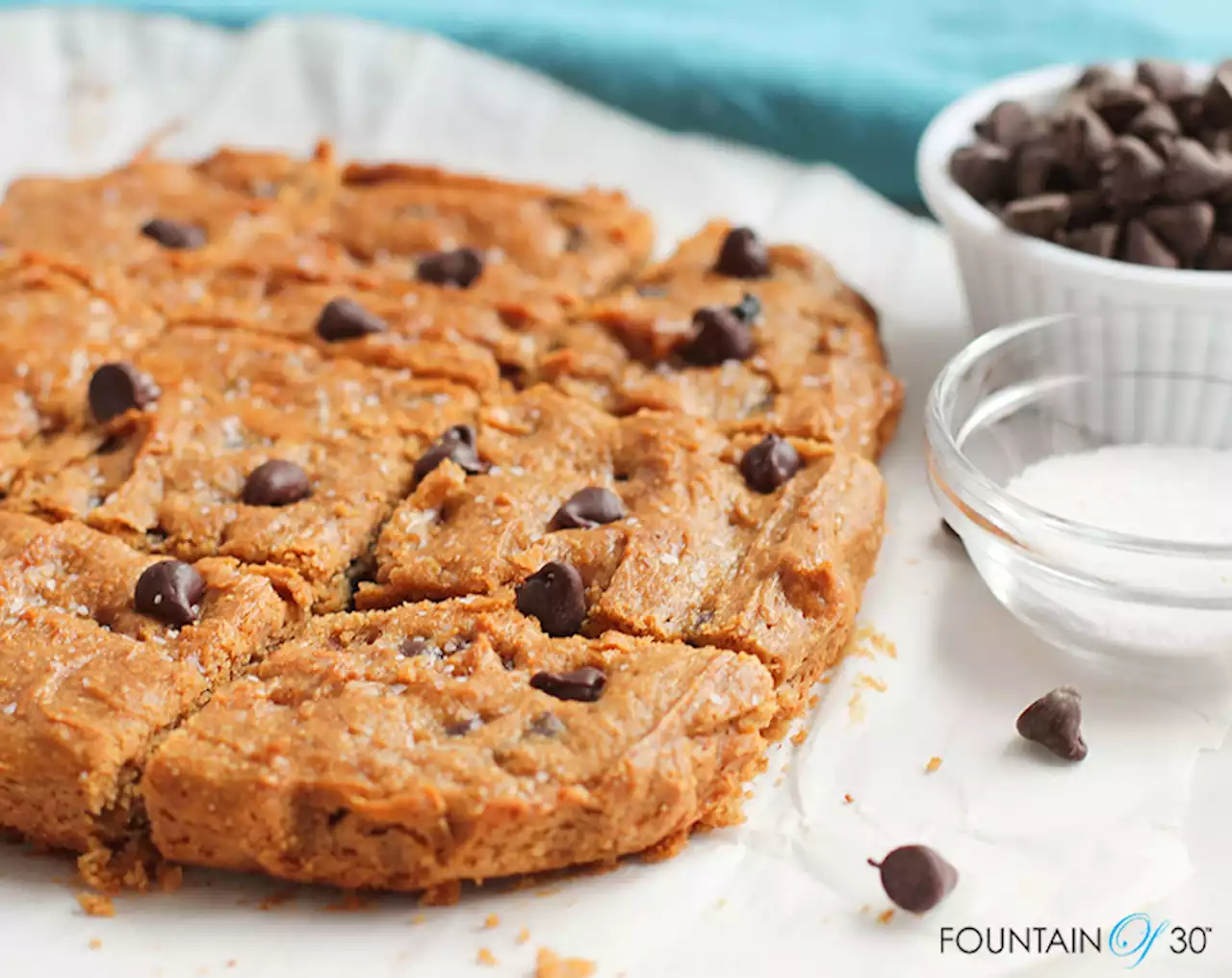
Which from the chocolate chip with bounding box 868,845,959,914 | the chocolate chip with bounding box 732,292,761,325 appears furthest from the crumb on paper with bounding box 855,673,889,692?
the chocolate chip with bounding box 732,292,761,325

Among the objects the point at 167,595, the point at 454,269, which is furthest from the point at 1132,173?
the point at 167,595

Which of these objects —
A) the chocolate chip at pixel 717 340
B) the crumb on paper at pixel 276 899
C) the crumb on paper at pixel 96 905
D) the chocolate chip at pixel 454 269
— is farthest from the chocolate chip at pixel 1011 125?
the crumb on paper at pixel 96 905

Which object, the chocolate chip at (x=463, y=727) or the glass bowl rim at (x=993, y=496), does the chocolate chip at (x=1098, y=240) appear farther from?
the chocolate chip at (x=463, y=727)

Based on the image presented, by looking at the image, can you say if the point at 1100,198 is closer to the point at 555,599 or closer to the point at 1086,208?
the point at 1086,208

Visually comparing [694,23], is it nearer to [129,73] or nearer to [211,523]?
[129,73]

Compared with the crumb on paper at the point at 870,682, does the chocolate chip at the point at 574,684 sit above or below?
above

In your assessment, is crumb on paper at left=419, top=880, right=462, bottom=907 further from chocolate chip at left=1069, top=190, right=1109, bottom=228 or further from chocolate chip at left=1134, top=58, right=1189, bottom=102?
chocolate chip at left=1134, top=58, right=1189, bottom=102
